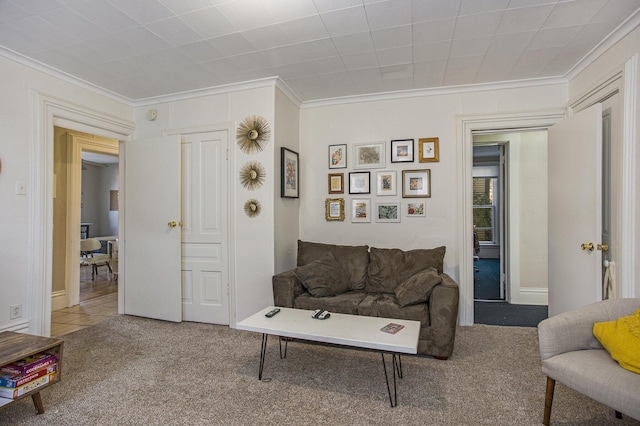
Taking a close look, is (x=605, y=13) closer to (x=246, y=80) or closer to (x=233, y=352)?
(x=246, y=80)

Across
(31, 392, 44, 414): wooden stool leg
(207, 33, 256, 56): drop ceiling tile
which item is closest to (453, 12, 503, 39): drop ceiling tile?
(207, 33, 256, 56): drop ceiling tile

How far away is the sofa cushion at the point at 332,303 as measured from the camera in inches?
117

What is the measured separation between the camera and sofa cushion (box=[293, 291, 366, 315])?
117 inches

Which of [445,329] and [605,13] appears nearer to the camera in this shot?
[605,13]

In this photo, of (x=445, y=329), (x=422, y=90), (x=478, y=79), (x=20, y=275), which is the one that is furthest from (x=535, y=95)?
(x=20, y=275)

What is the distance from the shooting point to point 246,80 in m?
3.55

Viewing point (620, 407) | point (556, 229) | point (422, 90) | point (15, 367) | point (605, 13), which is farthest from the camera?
point (422, 90)

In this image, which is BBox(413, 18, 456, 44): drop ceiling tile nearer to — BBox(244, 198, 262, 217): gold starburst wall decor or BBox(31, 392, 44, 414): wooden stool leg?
BBox(244, 198, 262, 217): gold starburst wall decor

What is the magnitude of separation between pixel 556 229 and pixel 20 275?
4831 millimetres

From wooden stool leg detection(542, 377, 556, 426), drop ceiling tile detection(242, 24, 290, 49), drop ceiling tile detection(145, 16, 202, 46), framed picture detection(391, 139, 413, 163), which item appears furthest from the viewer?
framed picture detection(391, 139, 413, 163)

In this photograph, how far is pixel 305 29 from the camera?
2543 mm

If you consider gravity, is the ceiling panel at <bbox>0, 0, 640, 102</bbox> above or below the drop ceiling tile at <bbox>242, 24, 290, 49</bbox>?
below

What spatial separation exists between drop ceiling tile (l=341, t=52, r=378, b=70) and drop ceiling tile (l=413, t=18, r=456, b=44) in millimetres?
410

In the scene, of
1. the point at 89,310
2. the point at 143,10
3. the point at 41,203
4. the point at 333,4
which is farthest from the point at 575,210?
the point at 89,310
